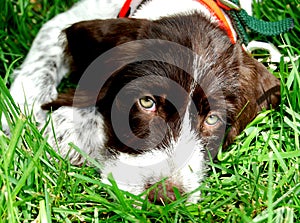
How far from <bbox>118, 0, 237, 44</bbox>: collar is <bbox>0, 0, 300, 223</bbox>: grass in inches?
19.1

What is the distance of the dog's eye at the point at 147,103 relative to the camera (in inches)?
149

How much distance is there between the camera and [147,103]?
3801 millimetres

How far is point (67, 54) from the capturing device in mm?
4688

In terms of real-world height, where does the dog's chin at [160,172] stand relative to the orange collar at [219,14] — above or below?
below

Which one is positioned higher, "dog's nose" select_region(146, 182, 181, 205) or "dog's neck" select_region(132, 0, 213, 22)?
"dog's neck" select_region(132, 0, 213, 22)

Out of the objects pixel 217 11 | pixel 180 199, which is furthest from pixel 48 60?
pixel 180 199

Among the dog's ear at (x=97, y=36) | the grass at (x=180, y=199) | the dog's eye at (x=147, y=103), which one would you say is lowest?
the grass at (x=180, y=199)

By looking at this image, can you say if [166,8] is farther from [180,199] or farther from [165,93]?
[180,199]

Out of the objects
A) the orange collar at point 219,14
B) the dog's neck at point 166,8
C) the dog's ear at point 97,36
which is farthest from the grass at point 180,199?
the dog's neck at point 166,8

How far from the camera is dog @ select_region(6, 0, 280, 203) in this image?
3762mm

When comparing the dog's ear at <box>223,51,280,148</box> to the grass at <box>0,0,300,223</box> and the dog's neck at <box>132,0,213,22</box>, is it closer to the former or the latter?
the grass at <box>0,0,300,223</box>

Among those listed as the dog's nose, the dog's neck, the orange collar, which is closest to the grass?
the dog's nose

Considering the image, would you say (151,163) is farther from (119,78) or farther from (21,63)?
(21,63)

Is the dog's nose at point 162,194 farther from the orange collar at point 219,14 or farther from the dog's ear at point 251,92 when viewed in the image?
the orange collar at point 219,14
